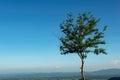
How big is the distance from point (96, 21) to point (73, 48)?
6.52 metres

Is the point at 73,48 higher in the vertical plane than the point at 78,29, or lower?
lower

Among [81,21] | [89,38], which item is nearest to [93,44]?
[89,38]

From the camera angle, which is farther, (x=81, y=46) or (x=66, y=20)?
(x=66, y=20)

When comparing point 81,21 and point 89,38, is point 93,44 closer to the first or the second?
point 89,38

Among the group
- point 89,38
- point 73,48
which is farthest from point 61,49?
point 89,38

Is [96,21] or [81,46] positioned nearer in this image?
[81,46]

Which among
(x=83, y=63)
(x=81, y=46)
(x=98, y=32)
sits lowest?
(x=83, y=63)

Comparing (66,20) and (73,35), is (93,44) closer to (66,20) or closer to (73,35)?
(73,35)

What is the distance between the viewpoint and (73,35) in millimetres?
43125

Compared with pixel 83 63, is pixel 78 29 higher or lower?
higher

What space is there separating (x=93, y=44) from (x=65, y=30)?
17.7 feet

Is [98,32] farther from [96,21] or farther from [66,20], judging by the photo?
[66,20]

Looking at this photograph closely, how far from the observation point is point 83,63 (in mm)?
42781

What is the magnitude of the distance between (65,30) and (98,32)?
5.71 m
